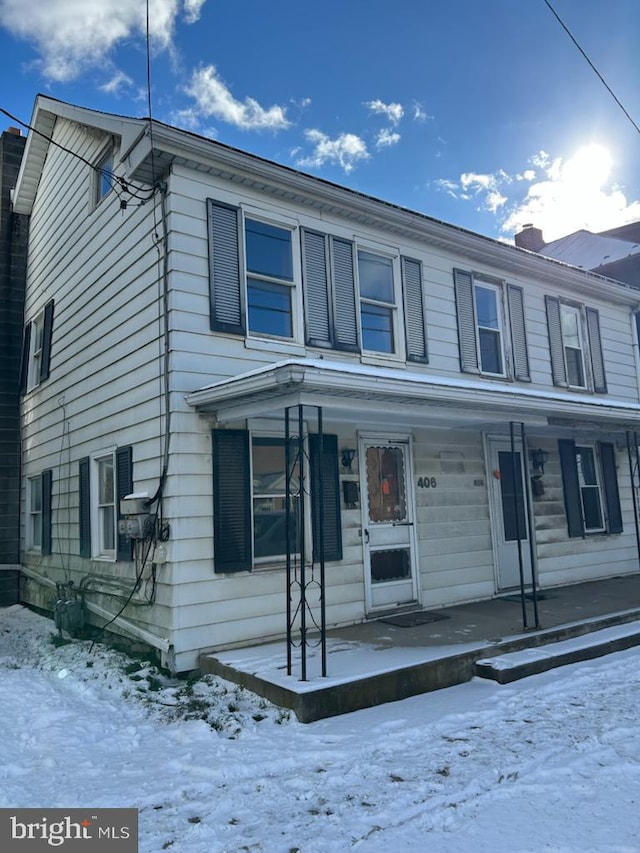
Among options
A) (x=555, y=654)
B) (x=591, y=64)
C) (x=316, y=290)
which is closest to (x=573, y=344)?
(x=591, y=64)

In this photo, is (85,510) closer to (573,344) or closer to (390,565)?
(390,565)

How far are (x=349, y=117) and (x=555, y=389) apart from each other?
5.68m

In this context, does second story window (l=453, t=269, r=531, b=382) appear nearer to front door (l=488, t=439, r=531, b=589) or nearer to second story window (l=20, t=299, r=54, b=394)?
front door (l=488, t=439, r=531, b=589)

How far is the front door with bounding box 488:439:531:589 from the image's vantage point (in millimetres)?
8703

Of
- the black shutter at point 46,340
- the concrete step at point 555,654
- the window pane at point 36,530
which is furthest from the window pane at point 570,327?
the window pane at point 36,530

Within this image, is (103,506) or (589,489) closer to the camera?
(103,506)

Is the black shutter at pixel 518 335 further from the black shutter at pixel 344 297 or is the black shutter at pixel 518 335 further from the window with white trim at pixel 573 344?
the black shutter at pixel 344 297

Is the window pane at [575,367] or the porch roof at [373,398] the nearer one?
the porch roof at [373,398]

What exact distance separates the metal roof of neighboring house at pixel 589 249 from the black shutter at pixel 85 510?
14.3m

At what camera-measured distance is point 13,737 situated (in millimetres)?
4359

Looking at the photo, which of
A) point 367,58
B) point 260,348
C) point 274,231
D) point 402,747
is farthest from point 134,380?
point 367,58

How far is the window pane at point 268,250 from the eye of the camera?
687cm

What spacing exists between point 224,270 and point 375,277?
2.27m

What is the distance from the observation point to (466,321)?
8867 millimetres
